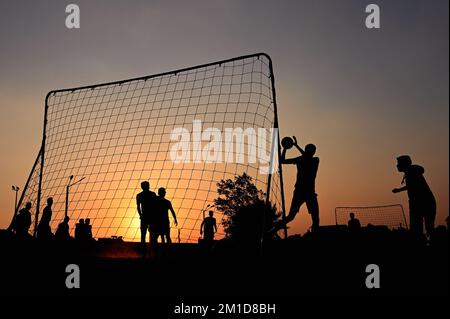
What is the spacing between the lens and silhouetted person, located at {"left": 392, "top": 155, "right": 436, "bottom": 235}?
5.75 meters

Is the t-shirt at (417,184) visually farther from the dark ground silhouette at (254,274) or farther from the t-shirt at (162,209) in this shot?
the t-shirt at (162,209)

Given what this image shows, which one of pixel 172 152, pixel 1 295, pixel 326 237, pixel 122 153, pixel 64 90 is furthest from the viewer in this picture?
pixel 64 90

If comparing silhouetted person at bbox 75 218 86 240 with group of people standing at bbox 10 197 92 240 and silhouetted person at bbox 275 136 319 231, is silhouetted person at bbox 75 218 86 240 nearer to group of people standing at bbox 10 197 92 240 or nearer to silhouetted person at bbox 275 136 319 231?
group of people standing at bbox 10 197 92 240

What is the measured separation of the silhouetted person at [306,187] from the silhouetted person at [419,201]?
1499 mm

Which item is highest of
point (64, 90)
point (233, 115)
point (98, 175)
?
point (64, 90)

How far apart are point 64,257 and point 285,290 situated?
2.79 metres

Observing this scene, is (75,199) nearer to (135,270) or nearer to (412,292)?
(135,270)

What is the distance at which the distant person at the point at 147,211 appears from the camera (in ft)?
24.4

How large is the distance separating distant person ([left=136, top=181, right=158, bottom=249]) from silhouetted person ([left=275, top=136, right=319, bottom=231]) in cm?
268

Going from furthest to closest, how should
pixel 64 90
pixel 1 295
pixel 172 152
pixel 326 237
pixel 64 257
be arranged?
pixel 64 90
pixel 172 152
pixel 326 237
pixel 64 257
pixel 1 295

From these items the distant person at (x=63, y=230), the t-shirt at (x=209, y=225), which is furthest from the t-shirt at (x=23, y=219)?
the t-shirt at (x=209, y=225)

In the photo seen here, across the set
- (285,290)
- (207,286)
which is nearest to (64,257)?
(207,286)

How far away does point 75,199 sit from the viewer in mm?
10289

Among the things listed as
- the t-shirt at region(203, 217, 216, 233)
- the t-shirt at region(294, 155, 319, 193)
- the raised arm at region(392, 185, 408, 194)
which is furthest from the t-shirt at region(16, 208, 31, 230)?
the raised arm at region(392, 185, 408, 194)
